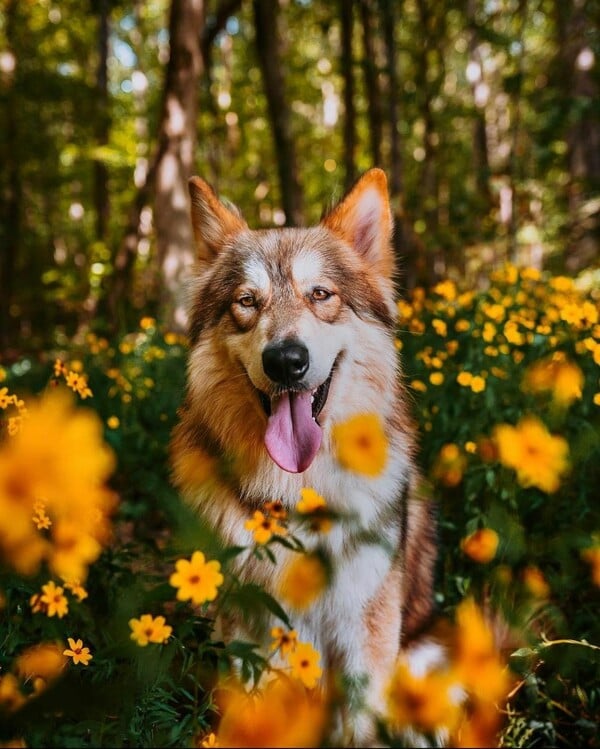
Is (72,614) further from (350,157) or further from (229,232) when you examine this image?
(350,157)

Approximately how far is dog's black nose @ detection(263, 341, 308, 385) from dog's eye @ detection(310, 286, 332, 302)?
44cm

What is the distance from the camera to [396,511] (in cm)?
243

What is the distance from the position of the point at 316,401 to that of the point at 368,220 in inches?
36.8

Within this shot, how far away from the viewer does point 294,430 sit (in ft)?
8.07

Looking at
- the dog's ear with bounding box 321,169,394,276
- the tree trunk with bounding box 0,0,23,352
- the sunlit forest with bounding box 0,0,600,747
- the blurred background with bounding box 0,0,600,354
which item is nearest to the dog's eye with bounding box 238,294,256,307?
the dog's ear with bounding box 321,169,394,276

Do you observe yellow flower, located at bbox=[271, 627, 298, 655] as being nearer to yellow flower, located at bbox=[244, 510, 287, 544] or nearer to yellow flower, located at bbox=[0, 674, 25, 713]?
yellow flower, located at bbox=[244, 510, 287, 544]

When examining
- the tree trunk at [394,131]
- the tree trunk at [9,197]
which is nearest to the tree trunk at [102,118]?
the tree trunk at [9,197]

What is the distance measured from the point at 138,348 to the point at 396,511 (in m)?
3.30

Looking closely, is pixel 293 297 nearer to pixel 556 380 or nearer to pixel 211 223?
pixel 211 223

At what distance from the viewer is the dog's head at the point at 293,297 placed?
2396mm

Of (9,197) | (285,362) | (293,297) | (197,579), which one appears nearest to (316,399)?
(285,362)

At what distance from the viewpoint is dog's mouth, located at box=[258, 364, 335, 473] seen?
2.41 meters

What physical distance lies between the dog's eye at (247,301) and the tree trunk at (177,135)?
4.89m

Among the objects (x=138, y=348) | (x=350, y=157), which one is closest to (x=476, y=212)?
(x=350, y=157)
